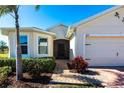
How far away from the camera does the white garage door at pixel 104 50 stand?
15445 mm

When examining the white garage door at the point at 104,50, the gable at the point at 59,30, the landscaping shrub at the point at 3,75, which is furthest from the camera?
the gable at the point at 59,30

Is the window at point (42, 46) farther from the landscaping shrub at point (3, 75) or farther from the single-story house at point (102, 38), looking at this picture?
the landscaping shrub at point (3, 75)

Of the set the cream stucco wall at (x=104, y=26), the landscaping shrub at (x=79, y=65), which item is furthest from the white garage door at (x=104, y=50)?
the landscaping shrub at (x=79, y=65)

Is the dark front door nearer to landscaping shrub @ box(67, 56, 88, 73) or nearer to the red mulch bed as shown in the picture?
landscaping shrub @ box(67, 56, 88, 73)

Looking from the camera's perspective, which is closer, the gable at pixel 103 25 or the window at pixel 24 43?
the gable at pixel 103 25

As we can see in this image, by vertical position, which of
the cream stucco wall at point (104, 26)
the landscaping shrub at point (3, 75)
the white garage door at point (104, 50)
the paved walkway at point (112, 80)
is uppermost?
the cream stucco wall at point (104, 26)

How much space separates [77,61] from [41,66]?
217 centimetres

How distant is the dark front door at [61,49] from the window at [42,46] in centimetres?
734

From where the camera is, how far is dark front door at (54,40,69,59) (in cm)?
2473

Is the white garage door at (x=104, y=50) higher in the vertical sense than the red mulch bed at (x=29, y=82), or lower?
higher

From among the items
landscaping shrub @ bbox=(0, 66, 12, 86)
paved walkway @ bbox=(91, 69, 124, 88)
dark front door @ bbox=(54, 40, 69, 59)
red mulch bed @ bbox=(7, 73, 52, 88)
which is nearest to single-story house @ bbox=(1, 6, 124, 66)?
paved walkway @ bbox=(91, 69, 124, 88)

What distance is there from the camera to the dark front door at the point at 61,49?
24730 millimetres

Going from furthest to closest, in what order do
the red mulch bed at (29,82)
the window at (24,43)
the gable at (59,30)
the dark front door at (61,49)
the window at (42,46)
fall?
the gable at (59,30), the dark front door at (61,49), the window at (42,46), the window at (24,43), the red mulch bed at (29,82)
